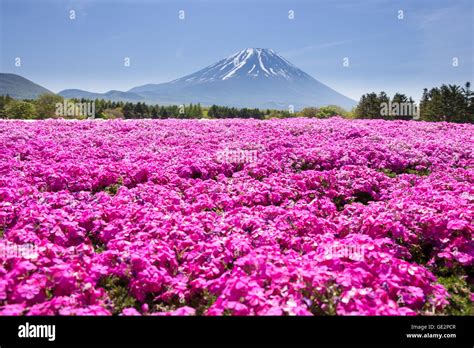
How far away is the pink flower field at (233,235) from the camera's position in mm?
5723

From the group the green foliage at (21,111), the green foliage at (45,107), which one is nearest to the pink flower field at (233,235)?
the green foliage at (21,111)

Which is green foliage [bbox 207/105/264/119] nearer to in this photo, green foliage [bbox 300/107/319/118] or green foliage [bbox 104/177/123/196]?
green foliage [bbox 300/107/319/118]

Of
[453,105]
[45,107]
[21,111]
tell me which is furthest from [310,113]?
[21,111]

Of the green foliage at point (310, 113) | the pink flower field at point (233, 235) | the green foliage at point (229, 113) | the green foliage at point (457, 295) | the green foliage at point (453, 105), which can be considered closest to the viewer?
the pink flower field at point (233, 235)

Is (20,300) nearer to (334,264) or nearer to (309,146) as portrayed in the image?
(334,264)

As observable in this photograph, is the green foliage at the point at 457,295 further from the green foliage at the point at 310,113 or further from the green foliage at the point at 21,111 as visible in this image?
the green foliage at the point at 21,111

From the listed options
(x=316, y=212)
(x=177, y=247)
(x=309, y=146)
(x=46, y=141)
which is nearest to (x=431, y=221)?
(x=316, y=212)

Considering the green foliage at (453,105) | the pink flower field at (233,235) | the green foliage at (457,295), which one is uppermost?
the green foliage at (453,105)

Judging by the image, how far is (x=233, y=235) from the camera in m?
7.65

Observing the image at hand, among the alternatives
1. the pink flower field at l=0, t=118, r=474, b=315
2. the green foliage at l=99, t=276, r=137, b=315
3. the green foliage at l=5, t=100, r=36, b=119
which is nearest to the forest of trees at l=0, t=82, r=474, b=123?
the green foliage at l=5, t=100, r=36, b=119

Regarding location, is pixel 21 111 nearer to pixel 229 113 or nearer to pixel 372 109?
pixel 229 113

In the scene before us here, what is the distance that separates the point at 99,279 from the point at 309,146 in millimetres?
12839

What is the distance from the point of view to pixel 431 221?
8.12 metres
